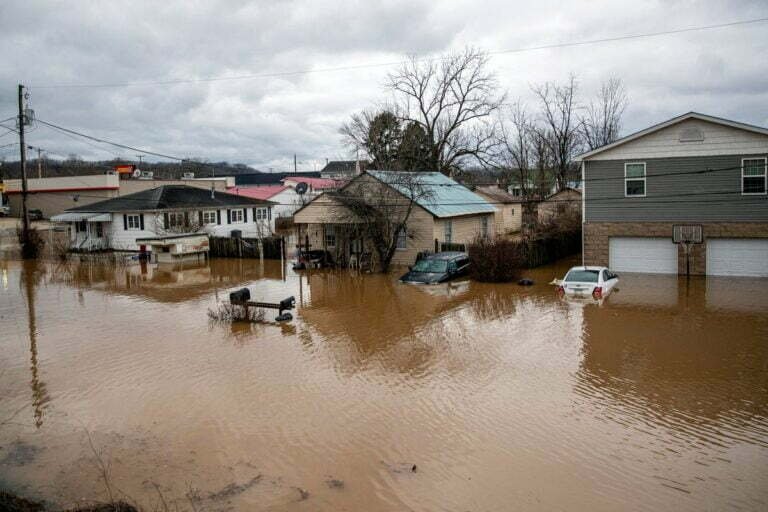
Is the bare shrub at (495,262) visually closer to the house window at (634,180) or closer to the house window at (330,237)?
the house window at (634,180)

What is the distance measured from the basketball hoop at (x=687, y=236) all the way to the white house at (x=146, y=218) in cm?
2463

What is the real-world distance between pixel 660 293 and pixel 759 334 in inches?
258

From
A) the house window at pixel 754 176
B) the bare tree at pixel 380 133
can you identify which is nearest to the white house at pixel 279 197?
the bare tree at pixel 380 133

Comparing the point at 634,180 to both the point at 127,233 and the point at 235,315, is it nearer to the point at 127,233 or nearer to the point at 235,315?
the point at 235,315

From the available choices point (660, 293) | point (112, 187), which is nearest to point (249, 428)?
point (660, 293)

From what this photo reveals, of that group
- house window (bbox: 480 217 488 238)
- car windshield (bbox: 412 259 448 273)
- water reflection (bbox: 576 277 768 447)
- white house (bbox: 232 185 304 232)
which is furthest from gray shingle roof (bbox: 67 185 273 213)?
water reflection (bbox: 576 277 768 447)

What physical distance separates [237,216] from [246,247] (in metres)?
10.8

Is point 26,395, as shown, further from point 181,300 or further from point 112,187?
point 112,187

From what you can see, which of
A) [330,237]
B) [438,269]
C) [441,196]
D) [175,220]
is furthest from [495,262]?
[175,220]

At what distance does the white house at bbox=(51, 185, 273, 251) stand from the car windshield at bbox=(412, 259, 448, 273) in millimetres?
15307

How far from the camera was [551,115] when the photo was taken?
57.8 m

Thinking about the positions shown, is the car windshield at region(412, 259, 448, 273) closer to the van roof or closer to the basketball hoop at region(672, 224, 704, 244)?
the van roof

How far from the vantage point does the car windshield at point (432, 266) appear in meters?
27.8

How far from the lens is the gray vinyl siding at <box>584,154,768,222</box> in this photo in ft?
85.8
